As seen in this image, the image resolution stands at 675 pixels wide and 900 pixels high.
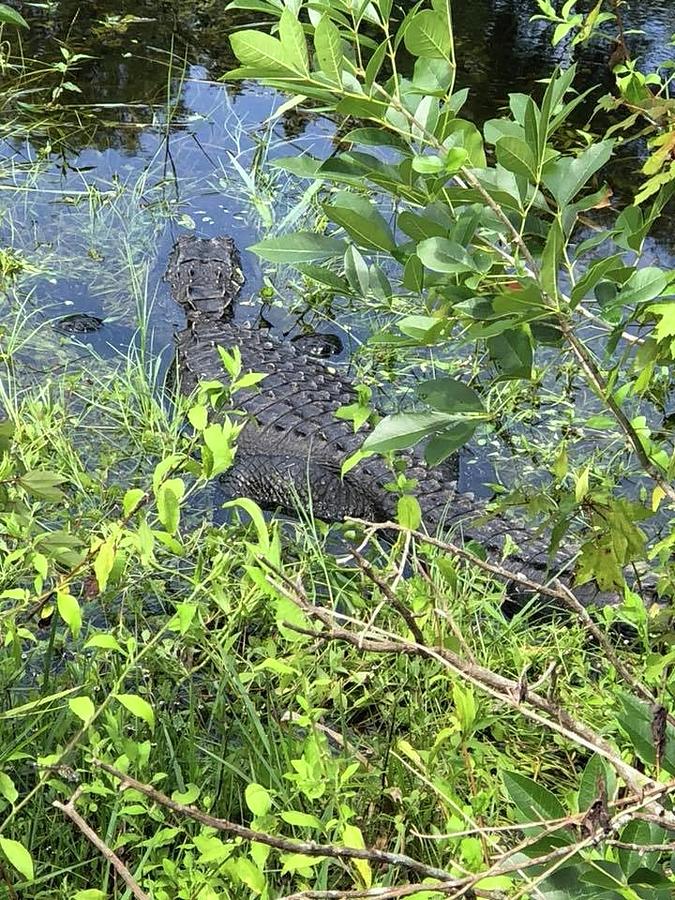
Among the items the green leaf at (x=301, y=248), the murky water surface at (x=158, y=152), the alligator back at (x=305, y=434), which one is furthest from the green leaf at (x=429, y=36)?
the murky water surface at (x=158, y=152)

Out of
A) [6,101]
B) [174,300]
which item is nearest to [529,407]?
[174,300]

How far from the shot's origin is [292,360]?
413 cm

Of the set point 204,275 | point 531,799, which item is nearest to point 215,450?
point 531,799

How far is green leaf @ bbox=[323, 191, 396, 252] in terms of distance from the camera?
996 millimetres

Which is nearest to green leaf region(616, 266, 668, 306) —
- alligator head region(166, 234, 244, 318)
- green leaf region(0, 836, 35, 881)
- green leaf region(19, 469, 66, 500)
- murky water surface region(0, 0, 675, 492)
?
green leaf region(19, 469, 66, 500)

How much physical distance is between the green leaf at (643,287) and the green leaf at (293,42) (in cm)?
43

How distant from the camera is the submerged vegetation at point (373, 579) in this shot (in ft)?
3.23

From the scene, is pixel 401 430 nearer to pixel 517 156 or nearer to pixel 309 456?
pixel 517 156

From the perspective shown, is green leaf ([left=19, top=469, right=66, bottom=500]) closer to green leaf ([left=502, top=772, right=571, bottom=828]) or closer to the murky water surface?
green leaf ([left=502, top=772, right=571, bottom=828])

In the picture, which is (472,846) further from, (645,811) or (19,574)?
(19,574)

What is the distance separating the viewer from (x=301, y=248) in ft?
3.57

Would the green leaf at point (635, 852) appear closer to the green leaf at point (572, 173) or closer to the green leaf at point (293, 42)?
the green leaf at point (572, 173)

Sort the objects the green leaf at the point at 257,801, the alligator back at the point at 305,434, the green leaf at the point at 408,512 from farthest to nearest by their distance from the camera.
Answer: the alligator back at the point at 305,434
the green leaf at the point at 408,512
the green leaf at the point at 257,801

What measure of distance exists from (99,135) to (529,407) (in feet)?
10.9
